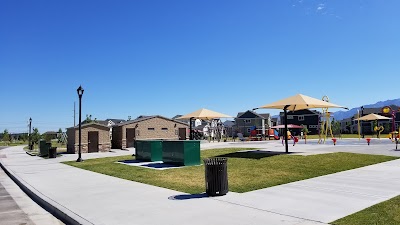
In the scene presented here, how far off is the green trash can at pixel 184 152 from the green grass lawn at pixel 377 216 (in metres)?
9.43

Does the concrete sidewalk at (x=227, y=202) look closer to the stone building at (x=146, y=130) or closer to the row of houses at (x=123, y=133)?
the row of houses at (x=123, y=133)

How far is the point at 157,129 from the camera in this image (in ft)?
123

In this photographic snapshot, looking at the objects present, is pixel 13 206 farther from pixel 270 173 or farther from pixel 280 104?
pixel 280 104

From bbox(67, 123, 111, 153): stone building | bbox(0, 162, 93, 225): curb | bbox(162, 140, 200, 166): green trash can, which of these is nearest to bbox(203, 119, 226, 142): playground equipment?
bbox(67, 123, 111, 153): stone building

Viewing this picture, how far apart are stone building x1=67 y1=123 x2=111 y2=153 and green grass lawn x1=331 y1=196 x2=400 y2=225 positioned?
2754 cm

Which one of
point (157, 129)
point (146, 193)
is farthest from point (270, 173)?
point (157, 129)

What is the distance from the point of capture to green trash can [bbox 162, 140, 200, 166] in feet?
50.7

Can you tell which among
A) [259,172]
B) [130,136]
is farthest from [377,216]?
[130,136]

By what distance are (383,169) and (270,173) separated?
182 inches

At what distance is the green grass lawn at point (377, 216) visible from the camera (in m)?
5.91

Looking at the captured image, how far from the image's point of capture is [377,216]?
630 cm

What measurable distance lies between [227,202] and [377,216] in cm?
322

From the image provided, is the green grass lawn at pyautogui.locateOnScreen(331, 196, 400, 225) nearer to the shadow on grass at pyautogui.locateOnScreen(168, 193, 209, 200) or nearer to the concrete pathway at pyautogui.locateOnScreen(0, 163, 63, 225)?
the shadow on grass at pyautogui.locateOnScreen(168, 193, 209, 200)

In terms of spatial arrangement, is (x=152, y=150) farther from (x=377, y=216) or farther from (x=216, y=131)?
(x=216, y=131)
